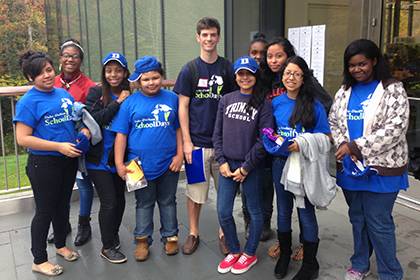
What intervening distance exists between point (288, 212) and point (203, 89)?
45.0 inches

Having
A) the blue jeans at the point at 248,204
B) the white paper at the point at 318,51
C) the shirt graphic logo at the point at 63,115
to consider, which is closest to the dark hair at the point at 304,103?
the blue jeans at the point at 248,204

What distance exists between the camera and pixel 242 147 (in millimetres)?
2787

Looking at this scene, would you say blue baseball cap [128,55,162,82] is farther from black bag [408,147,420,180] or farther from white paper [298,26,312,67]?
black bag [408,147,420,180]

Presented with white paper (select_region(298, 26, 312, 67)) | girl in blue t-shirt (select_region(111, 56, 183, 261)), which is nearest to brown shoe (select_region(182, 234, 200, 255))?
girl in blue t-shirt (select_region(111, 56, 183, 261))

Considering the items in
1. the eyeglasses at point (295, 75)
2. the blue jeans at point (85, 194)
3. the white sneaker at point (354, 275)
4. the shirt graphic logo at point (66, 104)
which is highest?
the eyeglasses at point (295, 75)

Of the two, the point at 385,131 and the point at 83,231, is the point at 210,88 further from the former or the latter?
the point at 83,231

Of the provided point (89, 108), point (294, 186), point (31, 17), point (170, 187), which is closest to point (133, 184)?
point (170, 187)

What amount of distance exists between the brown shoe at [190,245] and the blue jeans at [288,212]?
848 millimetres

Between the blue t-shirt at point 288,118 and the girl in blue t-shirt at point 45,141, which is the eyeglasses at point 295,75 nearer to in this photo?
the blue t-shirt at point 288,118

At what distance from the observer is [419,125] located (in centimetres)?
445

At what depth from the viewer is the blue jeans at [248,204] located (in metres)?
2.85

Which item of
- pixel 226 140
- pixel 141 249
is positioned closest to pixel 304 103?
pixel 226 140

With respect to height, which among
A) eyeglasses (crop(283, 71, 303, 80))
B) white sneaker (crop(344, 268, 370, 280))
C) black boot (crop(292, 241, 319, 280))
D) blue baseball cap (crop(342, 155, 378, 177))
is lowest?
white sneaker (crop(344, 268, 370, 280))

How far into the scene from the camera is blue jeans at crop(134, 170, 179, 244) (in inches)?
122
